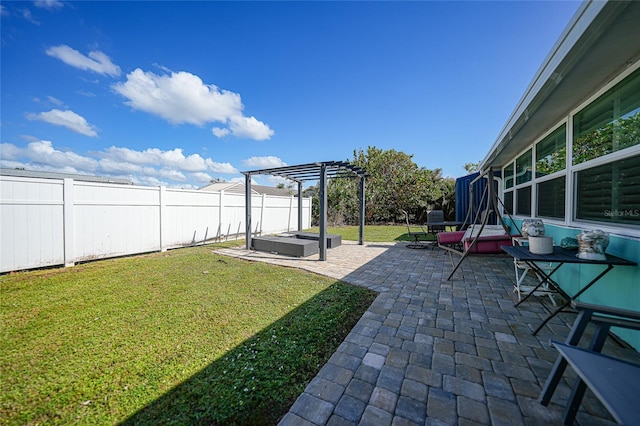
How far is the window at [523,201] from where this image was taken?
17.1ft

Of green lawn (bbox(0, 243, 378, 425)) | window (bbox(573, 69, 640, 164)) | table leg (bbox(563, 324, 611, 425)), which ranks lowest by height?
green lawn (bbox(0, 243, 378, 425))

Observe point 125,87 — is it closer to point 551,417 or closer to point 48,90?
point 48,90

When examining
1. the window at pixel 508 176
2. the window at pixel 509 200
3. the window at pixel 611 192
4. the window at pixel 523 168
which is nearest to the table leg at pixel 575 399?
the window at pixel 611 192

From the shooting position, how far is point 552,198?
3.99 meters

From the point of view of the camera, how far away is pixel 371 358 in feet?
6.66

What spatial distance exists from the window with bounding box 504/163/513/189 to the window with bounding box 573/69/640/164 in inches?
161

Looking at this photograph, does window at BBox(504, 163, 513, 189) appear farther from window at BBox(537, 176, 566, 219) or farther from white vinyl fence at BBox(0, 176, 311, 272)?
white vinyl fence at BBox(0, 176, 311, 272)

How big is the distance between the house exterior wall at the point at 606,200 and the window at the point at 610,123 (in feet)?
0.04

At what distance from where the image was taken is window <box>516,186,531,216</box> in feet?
17.1

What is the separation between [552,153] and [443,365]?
4386mm

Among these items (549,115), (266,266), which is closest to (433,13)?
(549,115)

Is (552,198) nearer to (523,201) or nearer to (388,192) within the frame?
(523,201)

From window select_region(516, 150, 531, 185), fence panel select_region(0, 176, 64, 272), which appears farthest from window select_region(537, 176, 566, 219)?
fence panel select_region(0, 176, 64, 272)

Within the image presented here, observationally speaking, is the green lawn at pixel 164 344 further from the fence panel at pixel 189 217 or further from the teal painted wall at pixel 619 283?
the fence panel at pixel 189 217
